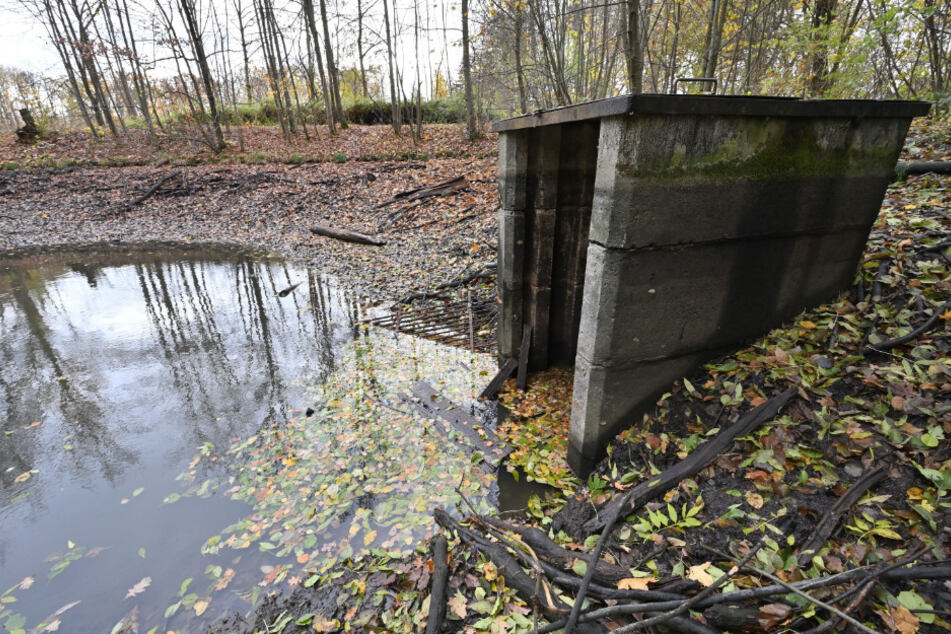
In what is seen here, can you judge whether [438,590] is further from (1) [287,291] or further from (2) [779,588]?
(1) [287,291]

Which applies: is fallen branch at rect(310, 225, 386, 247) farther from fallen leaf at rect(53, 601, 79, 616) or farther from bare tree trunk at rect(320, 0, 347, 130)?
bare tree trunk at rect(320, 0, 347, 130)

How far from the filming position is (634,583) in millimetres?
2377

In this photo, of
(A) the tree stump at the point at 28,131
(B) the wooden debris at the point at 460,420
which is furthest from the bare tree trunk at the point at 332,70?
(B) the wooden debris at the point at 460,420

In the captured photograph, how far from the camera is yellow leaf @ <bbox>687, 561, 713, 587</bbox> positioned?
7.50 feet

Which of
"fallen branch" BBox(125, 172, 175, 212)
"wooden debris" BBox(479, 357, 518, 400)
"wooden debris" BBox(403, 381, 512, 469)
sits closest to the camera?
"wooden debris" BBox(403, 381, 512, 469)

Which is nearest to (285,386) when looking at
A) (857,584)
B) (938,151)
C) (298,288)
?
(298,288)

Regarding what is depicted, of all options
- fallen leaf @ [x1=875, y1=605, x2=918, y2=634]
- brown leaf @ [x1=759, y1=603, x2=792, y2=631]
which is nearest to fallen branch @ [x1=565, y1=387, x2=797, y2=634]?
brown leaf @ [x1=759, y1=603, x2=792, y2=631]

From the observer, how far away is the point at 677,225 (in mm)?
3139

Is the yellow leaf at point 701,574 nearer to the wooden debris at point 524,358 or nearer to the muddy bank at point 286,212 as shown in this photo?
the wooden debris at point 524,358

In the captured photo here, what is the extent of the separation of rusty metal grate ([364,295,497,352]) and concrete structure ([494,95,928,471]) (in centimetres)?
298

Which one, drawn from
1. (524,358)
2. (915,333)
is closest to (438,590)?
(524,358)

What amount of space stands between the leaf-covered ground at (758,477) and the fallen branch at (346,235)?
6473 millimetres

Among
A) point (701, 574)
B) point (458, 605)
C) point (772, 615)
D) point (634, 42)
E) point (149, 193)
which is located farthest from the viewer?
point (149, 193)

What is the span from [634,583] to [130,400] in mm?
6207
